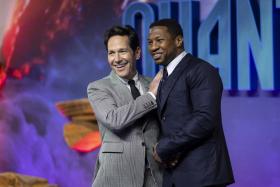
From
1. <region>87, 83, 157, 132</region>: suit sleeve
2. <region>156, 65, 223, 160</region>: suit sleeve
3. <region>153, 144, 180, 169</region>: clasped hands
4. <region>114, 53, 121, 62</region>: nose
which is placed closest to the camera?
<region>156, 65, 223, 160</region>: suit sleeve

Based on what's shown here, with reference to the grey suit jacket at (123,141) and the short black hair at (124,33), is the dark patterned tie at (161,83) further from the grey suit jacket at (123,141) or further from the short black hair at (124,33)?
the short black hair at (124,33)

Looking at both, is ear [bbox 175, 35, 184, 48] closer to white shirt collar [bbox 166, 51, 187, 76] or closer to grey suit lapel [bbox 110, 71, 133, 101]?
white shirt collar [bbox 166, 51, 187, 76]

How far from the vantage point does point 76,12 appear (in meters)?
5.01

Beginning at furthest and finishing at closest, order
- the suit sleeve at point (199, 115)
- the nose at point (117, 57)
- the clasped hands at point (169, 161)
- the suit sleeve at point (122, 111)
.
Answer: the nose at point (117, 57) → the suit sleeve at point (122, 111) → the clasped hands at point (169, 161) → the suit sleeve at point (199, 115)

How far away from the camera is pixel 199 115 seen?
2449mm

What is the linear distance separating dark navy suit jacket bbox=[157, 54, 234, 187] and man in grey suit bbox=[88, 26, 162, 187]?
0.64 feet

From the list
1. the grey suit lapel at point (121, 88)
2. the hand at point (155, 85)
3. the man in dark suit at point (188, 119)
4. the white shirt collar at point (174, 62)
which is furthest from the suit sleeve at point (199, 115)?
the grey suit lapel at point (121, 88)

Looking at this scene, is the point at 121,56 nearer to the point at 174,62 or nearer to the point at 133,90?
the point at 133,90

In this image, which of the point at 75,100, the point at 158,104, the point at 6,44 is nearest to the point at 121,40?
the point at 158,104

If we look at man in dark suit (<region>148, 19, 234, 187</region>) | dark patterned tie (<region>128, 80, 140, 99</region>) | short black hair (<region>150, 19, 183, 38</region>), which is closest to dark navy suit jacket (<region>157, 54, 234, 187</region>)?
man in dark suit (<region>148, 19, 234, 187</region>)

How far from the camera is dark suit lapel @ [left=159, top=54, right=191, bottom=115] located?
2582 mm

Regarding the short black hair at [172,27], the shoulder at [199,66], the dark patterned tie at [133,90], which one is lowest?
the dark patterned tie at [133,90]

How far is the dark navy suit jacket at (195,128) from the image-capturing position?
2453mm

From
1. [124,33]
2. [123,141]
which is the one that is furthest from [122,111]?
[124,33]
